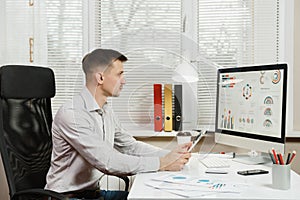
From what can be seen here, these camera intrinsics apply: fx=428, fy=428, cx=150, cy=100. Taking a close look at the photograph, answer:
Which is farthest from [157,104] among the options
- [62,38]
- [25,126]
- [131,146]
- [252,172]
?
[62,38]

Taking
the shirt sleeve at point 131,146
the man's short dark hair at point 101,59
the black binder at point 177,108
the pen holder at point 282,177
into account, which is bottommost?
the pen holder at point 282,177

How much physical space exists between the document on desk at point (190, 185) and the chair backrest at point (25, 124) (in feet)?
1.89

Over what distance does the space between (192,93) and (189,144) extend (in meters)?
0.22

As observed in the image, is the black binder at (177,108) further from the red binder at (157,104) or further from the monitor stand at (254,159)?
the monitor stand at (254,159)

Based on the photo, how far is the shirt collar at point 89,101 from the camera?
1.64 meters

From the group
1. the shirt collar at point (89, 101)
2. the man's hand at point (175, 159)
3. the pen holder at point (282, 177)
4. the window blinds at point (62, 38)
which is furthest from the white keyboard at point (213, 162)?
the window blinds at point (62, 38)

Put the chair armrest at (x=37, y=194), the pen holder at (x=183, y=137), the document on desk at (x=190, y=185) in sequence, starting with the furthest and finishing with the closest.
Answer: the pen holder at (x=183, y=137)
the chair armrest at (x=37, y=194)
the document on desk at (x=190, y=185)

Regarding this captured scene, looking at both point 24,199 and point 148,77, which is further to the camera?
point 24,199

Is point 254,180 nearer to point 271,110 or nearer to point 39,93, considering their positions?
point 271,110

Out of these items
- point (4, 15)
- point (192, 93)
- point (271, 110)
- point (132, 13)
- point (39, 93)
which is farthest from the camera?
point (4, 15)

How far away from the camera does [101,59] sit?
154cm

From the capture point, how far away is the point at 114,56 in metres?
1.49

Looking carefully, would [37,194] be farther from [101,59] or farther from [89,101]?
[101,59]

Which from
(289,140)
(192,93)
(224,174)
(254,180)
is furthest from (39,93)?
(289,140)
